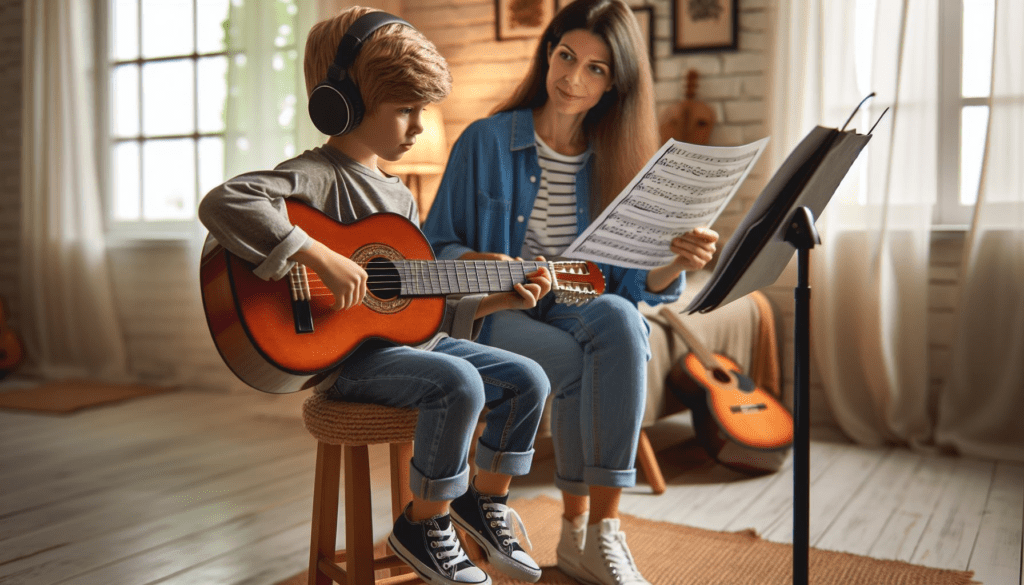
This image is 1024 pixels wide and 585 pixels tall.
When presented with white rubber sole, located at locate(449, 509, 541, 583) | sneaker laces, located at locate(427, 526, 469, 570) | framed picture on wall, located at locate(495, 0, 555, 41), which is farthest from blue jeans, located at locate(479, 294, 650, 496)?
framed picture on wall, located at locate(495, 0, 555, 41)

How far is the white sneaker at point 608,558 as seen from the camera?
1500 millimetres

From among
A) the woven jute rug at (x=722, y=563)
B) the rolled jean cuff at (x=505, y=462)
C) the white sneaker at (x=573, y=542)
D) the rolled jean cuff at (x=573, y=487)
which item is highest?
the rolled jean cuff at (x=505, y=462)

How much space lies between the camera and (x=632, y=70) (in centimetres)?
169

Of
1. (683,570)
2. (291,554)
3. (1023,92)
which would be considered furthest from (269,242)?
(1023,92)

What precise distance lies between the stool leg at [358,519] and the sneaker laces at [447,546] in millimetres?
110

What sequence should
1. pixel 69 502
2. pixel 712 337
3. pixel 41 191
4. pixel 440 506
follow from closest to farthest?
1. pixel 440 506
2. pixel 69 502
3. pixel 712 337
4. pixel 41 191

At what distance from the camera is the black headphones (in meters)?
1.27

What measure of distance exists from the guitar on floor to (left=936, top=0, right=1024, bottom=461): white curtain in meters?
1.82

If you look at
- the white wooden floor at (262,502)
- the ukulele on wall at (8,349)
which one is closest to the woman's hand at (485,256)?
the white wooden floor at (262,502)

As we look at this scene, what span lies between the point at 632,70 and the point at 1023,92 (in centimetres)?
153

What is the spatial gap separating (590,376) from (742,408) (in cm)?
97

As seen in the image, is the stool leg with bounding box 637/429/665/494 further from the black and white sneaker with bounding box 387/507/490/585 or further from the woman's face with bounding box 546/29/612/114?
the black and white sneaker with bounding box 387/507/490/585

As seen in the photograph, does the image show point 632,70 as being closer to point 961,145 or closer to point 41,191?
point 961,145

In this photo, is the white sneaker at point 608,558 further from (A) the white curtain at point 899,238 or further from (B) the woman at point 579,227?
(A) the white curtain at point 899,238
